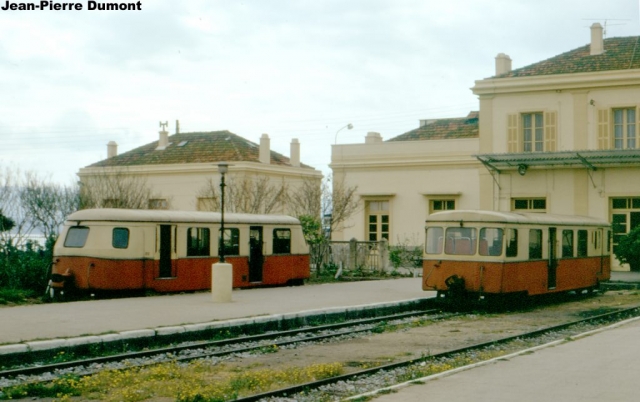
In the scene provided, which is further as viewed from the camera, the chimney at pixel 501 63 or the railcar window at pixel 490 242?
the chimney at pixel 501 63

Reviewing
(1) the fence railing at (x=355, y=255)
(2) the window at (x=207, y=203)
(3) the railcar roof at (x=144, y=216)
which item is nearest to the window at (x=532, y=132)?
(1) the fence railing at (x=355, y=255)

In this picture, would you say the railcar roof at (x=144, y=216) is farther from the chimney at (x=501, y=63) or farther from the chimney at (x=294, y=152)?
the chimney at (x=294, y=152)

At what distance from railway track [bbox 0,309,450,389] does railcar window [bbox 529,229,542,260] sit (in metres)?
4.60

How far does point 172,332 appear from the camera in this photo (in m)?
14.1

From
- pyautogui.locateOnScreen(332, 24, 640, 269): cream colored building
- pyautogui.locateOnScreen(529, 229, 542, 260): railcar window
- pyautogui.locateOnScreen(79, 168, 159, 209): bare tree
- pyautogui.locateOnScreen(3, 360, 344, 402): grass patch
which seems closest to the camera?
pyautogui.locateOnScreen(3, 360, 344, 402): grass patch

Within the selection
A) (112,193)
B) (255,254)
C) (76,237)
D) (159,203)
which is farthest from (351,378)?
(159,203)

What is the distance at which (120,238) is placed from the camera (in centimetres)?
2073

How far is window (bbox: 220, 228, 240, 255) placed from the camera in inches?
917

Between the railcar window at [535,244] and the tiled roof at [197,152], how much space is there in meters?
28.8

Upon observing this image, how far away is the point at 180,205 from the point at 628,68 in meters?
25.0

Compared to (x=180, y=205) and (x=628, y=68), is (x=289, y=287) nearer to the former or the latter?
(x=628, y=68)

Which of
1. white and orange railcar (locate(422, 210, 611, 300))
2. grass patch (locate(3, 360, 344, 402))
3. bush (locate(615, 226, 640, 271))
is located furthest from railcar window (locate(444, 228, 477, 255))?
bush (locate(615, 226, 640, 271))

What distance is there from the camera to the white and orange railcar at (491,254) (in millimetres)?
19688

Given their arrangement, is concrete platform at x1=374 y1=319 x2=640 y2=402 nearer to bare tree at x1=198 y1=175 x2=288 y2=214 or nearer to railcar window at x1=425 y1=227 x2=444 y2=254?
railcar window at x1=425 y1=227 x2=444 y2=254
